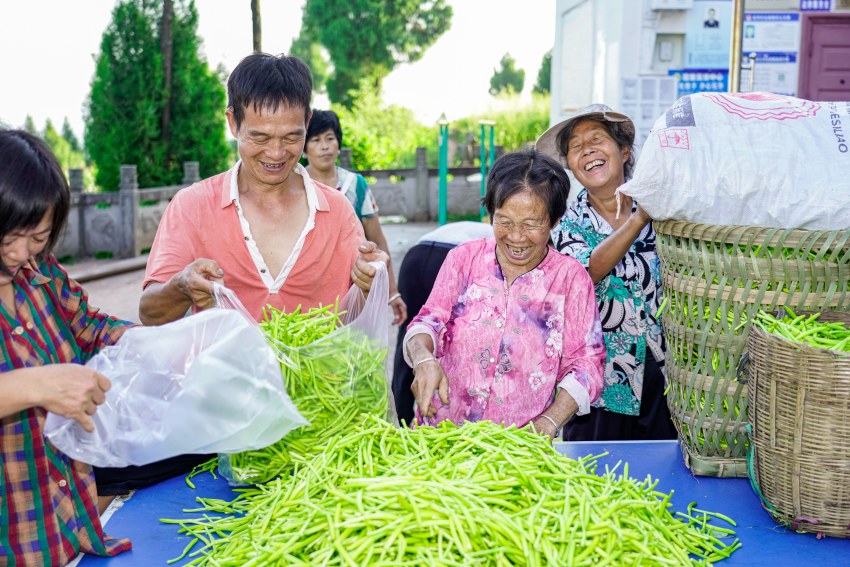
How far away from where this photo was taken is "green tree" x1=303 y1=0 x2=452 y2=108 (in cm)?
3170

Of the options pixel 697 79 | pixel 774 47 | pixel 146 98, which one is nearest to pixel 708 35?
pixel 697 79

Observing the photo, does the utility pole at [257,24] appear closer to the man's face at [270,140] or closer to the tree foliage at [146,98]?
the tree foliage at [146,98]

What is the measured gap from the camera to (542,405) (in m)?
2.52

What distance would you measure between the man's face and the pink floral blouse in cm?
62

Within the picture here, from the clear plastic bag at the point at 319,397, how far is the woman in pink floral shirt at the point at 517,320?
35 cm

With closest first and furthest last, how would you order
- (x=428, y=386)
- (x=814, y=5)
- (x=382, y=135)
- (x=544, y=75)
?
(x=428, y=386), (x=814, y=5), (x=382, y=135), (x=544, y=75)

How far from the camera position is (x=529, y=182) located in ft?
8.01

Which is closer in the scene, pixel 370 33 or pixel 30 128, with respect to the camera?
pixel 30 128

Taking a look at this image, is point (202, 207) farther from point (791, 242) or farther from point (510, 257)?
point (791, 242)

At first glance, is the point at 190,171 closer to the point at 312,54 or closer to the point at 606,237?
the point at 606,237

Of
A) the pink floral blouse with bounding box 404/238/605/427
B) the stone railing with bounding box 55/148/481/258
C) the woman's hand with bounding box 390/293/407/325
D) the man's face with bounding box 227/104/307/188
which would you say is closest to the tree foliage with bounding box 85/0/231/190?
the stone railing with bounding box 55/148/481/258

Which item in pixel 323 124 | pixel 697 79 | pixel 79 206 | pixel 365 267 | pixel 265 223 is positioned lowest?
pixel 79 206

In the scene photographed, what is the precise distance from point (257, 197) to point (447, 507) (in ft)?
4.80

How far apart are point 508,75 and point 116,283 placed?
4449 centimetres
